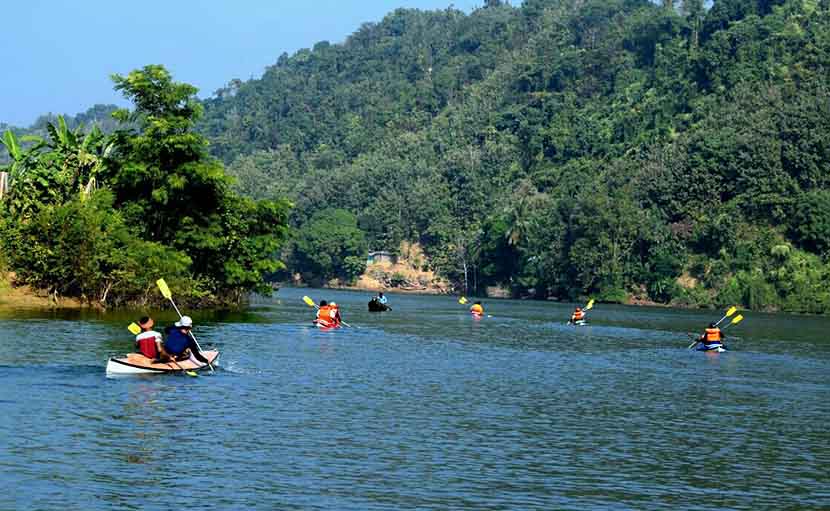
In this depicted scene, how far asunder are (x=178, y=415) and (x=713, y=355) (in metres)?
36.9

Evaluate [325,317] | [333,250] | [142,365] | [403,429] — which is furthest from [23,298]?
[333,250]

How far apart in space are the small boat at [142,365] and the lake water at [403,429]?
529 mm

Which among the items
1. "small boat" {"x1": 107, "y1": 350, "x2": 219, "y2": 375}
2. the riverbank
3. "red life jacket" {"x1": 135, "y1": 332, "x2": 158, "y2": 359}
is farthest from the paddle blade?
the riverbank

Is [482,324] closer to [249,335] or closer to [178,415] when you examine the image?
[249,335]

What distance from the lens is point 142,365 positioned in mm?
41344

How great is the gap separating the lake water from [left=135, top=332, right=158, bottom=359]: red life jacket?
1.05 meters

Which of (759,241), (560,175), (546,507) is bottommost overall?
(546,507)

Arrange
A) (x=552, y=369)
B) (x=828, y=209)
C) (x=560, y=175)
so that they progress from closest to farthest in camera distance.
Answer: (x=552, y=369) < (x=828, y=209) < (x=560, y=175)

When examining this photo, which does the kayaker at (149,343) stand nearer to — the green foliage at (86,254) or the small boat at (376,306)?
the green foliage at (86,254)

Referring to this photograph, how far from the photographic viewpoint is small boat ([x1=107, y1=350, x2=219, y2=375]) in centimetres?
4078

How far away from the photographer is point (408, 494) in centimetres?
2452

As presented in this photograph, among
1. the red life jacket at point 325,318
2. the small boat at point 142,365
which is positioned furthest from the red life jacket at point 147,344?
the red life jacket at point 325,318

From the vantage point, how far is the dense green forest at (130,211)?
7231cm

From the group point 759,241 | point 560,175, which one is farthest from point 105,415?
point 560,175
